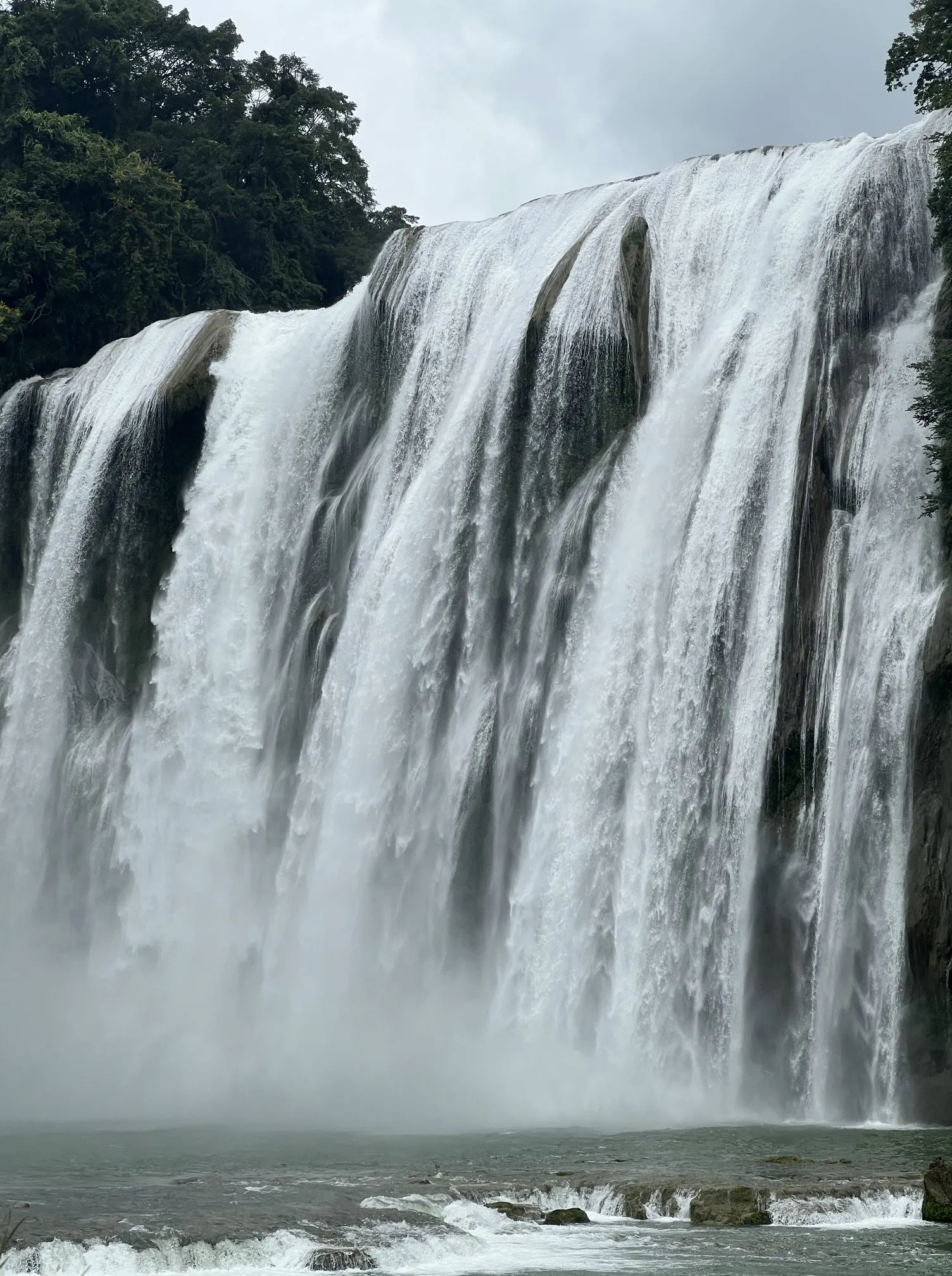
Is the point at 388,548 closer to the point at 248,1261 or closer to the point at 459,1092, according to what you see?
the point at 459,1092

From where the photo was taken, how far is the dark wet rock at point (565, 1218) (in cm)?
1543

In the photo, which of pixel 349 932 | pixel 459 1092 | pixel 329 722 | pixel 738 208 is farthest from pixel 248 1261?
pixel 738 208

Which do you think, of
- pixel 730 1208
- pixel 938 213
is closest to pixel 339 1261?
pixel 730 1208

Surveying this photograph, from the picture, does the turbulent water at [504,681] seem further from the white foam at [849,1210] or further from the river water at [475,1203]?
the white foam at [849,1210]

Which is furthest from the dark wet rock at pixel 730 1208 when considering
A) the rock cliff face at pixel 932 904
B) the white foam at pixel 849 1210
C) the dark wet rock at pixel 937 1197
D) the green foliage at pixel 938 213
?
the green foliage at pixel 938 213

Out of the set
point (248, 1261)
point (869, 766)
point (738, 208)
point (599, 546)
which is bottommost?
point (248, 1261)

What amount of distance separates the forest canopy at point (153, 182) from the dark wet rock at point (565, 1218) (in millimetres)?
37298

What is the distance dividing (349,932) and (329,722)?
421 cm

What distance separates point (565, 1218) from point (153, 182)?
1652 inches

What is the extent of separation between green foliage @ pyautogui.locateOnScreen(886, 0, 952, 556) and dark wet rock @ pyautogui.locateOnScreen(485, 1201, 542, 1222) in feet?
39.7

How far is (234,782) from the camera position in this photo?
109 ft

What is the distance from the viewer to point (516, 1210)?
51.6ft

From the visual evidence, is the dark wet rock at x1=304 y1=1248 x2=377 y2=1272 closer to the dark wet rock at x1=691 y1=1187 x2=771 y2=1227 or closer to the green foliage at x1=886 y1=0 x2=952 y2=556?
the dark wet rock at x1=691 y1=1187 x2=771 y2=1227

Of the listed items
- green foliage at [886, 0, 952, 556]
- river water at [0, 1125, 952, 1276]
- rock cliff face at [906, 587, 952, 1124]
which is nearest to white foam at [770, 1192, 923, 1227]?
river water at [0, 1125, 952, 1276]
